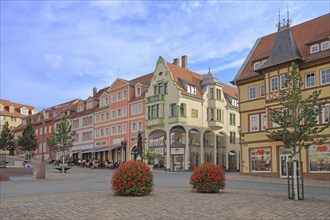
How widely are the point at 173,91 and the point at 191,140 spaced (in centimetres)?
661

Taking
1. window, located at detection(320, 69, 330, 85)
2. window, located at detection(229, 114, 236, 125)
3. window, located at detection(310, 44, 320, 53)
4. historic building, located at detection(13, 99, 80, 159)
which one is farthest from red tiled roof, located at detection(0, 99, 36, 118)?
window, located at detection(320, 69, 330, 85)

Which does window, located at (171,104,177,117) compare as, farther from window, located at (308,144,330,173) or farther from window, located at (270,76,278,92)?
window, located at (308,144,330,173)

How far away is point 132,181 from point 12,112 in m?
92.7

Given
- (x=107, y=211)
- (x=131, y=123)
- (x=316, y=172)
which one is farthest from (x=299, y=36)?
(x=107, y=211)

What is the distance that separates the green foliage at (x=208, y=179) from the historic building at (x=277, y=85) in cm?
1481

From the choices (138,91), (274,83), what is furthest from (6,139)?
(274,83)

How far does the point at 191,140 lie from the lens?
4734 cm

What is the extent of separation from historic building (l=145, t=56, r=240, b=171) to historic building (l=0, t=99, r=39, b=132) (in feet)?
191

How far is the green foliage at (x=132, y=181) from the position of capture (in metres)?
12.7

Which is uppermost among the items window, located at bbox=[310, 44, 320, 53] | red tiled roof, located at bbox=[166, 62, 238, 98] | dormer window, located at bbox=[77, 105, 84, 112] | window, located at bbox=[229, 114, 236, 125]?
red tiled roof, located at bbox=[166, 62, 238, 98]

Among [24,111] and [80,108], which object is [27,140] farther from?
[24,111]

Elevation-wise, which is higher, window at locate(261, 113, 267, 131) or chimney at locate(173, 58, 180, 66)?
chimney at locate(173, 58, 180, 66)

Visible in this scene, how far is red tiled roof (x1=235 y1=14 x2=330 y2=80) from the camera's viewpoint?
105ft

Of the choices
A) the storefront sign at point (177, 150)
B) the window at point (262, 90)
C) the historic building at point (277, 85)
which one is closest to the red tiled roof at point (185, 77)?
the storefront sign at point (177, 150)
